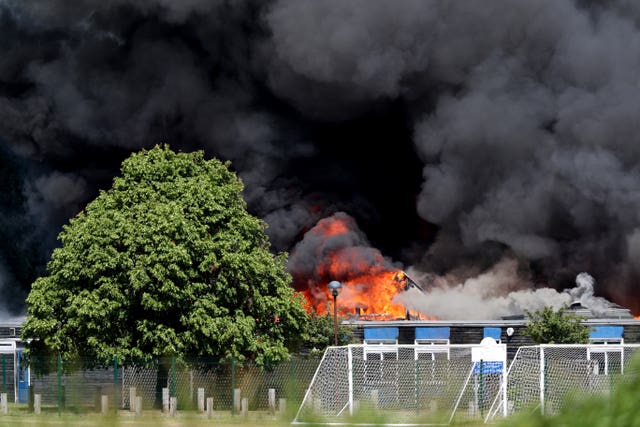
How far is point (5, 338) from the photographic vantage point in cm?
5862

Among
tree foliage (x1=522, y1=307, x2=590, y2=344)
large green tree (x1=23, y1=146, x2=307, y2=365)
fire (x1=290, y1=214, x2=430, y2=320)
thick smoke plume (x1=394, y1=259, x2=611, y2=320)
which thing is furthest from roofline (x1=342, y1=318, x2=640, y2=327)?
fire (x1=290, y1=214, x2=430, y2=320)

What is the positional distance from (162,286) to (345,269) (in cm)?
5359

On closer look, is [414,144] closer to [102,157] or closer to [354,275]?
[354,275]

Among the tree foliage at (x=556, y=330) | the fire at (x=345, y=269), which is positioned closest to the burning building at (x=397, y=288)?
the fire at (x=345, y=269)

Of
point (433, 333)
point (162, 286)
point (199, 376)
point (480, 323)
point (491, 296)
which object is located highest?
point (491, 296)

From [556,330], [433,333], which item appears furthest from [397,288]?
[556,330]

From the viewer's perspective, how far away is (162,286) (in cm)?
4394

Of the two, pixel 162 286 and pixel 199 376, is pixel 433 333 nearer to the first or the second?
pixel 162 286

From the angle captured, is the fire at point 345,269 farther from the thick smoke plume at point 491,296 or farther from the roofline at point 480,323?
the roofline at point 480,323

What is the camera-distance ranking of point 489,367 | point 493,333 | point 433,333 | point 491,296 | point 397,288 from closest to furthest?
point 489,367 → point 493,333 → point 433,333 → point 491,296 → point 397,288

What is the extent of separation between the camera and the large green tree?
43.5m

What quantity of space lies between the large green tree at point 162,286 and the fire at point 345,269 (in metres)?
43.5

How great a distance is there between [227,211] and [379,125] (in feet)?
193

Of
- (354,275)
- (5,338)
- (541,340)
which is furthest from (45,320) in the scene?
(354,275)
